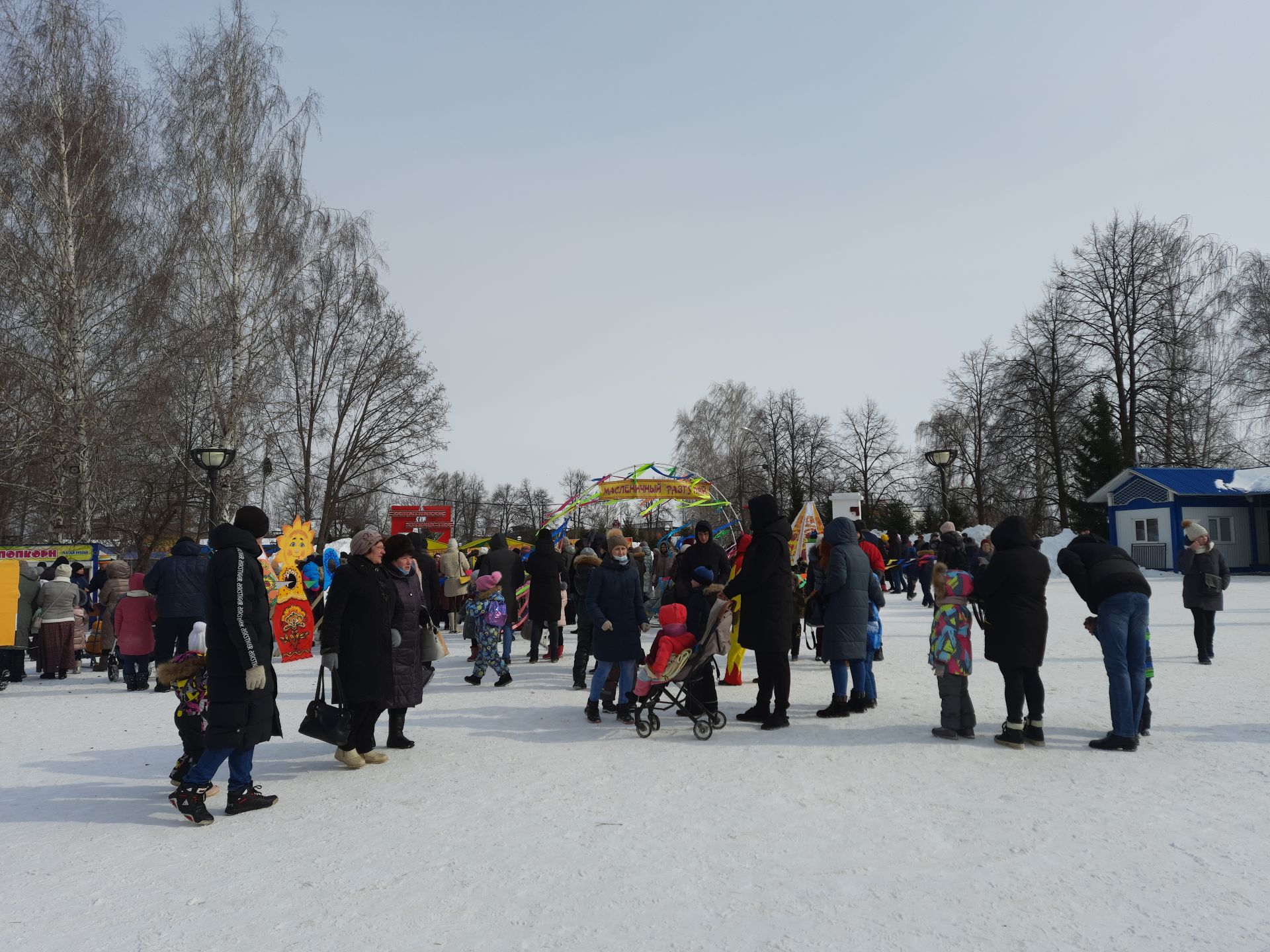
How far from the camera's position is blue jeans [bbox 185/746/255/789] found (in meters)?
5.20

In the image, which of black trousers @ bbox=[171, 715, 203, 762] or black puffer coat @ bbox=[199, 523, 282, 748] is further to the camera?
black trousers @ bbox=[171, 715, 203, 762]

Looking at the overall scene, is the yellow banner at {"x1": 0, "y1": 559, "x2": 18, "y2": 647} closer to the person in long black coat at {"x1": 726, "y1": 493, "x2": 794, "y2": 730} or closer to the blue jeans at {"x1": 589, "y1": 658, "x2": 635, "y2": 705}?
the blue jeans at {"x1": 589, "y1": 658, "x2": 635, "y2": 705}

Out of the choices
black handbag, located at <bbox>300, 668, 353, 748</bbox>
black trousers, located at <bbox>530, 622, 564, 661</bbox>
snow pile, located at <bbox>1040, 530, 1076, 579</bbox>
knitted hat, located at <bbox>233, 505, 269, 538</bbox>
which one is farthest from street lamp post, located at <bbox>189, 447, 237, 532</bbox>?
snow pile, located at <bbox>1040, 530, 1076, 579</bbox>

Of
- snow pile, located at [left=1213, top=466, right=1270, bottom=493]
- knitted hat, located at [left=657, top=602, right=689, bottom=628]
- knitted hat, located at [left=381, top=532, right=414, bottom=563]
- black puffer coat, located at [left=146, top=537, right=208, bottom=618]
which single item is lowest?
knitted hat, located at [left=657, top=602, right=689, bottom=628]

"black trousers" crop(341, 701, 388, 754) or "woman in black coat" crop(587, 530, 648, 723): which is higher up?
"woman in black coat" crop(587, 530, 648, 723)

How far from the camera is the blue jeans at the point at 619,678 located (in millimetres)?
7977

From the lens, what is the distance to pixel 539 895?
3928 millimetres

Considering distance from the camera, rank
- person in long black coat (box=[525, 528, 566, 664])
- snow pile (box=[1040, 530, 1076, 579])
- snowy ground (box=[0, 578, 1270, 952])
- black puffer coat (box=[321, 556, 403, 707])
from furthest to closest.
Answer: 1. snow pile (box=[1040, 530, 1076, 579])
2. person in long black coat (box=[525, 528, 566, 664])
3. black puffer coat (box=[321, 556, 403, 707])
4. snowy ground (box=[0, 578, 1270, 952])

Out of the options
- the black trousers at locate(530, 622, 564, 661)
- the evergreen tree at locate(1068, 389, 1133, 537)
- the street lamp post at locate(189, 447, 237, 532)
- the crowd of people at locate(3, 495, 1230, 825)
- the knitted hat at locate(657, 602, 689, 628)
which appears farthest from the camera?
the evergreen tree at locate(1068, 389, 1133, 537)

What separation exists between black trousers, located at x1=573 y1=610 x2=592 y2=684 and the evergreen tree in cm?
2920

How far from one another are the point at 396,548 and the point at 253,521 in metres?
1.28

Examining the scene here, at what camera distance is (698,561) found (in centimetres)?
935

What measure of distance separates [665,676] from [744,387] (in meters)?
46.9

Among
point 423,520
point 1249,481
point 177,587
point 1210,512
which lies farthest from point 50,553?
point 1249,481
